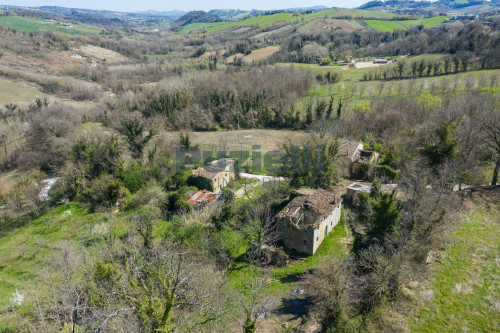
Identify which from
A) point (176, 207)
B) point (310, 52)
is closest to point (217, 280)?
point (176, 207)

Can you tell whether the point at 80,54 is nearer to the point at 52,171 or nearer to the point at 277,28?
the point at 52,171

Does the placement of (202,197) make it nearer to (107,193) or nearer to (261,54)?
(107,193)

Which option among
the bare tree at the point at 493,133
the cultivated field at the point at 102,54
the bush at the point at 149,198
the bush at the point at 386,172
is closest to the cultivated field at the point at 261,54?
the cultivated field at the point at 102,54

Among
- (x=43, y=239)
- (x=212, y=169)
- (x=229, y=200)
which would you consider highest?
(x=229, y=200)

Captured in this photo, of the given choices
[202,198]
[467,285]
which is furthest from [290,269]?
[202,198]

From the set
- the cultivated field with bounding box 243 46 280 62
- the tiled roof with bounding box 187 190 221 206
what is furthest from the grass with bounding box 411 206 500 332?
the cultivated field with bounding box 243 46 280 62

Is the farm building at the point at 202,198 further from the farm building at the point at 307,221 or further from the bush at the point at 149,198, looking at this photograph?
the farm building at the point at 307,221

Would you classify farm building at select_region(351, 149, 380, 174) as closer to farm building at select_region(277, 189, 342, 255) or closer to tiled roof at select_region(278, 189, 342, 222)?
tiled roof at select_region(278, 189, 342, 222)
